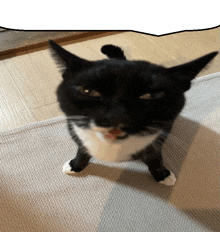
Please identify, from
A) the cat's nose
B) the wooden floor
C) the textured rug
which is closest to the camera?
the cat's nose

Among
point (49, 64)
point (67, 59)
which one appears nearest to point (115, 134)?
point (67, 59)

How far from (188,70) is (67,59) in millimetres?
230

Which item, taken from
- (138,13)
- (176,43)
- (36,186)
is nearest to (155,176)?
(36,186)

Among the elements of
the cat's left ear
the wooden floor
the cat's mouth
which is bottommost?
the wooden floor

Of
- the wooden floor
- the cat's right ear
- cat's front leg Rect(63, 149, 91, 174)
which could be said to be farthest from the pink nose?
the wooden floor

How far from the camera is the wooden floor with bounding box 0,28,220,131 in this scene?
980 mm

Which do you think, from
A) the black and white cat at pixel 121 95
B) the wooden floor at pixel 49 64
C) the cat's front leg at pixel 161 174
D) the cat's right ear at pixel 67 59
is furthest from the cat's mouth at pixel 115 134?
the wooden floor at pixel 49 64

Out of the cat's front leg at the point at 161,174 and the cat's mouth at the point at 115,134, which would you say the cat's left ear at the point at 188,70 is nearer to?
the cat's mouth at the point at 115,134

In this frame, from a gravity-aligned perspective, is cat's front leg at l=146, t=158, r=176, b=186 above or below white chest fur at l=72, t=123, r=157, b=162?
below

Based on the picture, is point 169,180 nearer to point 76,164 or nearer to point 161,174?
point 161,174

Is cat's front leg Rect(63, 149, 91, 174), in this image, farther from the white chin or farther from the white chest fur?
the white chin

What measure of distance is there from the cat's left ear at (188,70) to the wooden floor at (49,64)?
0.48 m

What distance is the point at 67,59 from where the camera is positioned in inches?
19.1

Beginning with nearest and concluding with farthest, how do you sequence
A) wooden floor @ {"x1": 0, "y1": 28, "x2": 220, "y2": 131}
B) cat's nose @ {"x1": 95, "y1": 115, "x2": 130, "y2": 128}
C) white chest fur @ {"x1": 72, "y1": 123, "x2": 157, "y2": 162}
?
cat's nose @ {"x1": 95, "y1": 115, "x2": 130, "y2": 128}, white chest fur @ {"x1": 72, "y1": 123, "x2": 157, "y2": 162}, wooden floor @ {"x1": 0, "y1": 28, "x2": 220, "y2": 131}
